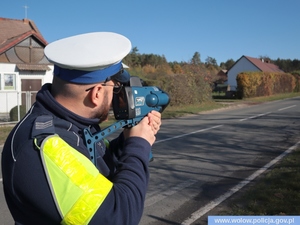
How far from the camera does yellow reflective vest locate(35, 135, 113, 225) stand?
3.98 feet

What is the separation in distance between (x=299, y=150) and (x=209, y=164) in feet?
8.32

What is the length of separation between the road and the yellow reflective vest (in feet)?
10.9

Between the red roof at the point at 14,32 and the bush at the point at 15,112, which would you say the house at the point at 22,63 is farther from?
the bush at the point at 15,112

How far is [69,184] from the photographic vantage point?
1220 millimetres

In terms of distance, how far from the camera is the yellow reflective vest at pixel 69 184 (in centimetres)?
121

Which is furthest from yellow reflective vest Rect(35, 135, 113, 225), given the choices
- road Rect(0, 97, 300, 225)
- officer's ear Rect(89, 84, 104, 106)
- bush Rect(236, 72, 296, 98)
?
bush Rect(236, 72, 296, 98)

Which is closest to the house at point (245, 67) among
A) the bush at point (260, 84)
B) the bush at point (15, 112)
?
the bush at point (260, 84)

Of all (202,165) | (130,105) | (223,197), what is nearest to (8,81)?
(202,165)

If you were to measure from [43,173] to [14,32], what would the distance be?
79.4 ft

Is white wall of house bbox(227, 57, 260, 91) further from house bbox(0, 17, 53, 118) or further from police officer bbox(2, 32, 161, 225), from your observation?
police officer bbox(2, 32, 161, 225)

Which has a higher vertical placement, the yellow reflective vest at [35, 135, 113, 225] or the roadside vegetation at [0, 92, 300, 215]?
the yellow reflective vest at [35, 135, 113, 225]

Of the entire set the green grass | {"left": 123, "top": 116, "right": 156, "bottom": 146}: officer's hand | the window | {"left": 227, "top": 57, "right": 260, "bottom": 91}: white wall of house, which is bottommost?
the green grass

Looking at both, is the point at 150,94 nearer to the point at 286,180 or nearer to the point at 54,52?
the point at 54,52

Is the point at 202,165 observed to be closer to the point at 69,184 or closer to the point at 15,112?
the point at 69,184
